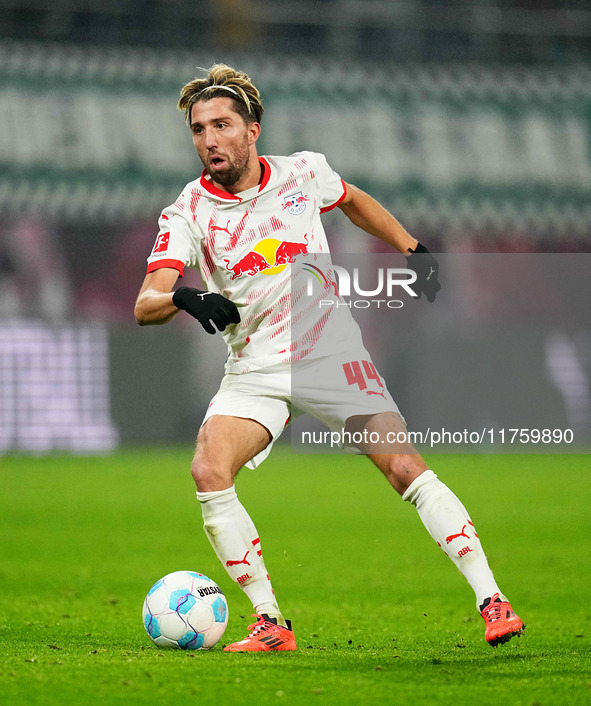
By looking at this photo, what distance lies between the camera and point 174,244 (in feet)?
15.6

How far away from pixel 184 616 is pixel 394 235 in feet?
6.23

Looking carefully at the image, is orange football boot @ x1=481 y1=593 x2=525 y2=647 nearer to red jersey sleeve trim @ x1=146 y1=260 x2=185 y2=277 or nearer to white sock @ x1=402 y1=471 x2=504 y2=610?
white sock @ x1=402 y1=471 x2=504 y2=610

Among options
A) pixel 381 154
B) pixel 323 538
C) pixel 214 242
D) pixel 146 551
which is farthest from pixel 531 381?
pixel 214 242

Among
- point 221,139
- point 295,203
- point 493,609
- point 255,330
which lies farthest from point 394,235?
point 493,609

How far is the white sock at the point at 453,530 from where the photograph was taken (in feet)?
14.6

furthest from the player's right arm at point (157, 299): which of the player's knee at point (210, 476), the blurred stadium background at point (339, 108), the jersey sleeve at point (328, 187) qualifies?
the blurred stadium background at point (339, 108)

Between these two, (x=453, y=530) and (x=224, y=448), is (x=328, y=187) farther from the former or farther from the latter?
(x=453, y=530)

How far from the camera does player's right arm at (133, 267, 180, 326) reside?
4.49 meters

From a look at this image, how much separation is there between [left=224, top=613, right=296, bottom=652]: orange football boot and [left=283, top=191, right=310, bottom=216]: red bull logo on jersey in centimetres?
168

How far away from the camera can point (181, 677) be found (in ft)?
12.9

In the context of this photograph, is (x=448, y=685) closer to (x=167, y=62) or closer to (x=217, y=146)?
(x=217, y=146)

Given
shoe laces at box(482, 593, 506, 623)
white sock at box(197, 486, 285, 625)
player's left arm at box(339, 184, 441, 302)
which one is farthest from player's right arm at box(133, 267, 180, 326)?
shoe laces at box(482, 593, 506, 623)

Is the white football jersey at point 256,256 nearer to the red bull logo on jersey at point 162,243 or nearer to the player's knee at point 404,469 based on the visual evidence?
the red bull logo on jersey at point 162,243

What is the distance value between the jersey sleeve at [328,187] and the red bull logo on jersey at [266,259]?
0.35 meters
